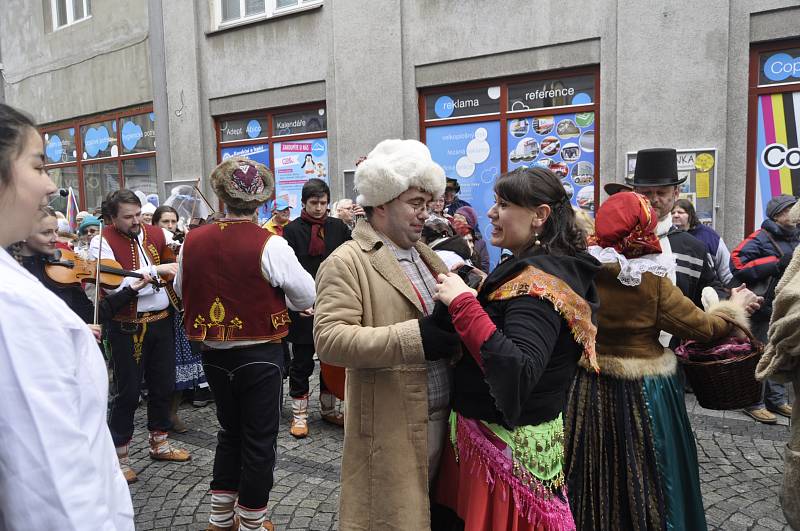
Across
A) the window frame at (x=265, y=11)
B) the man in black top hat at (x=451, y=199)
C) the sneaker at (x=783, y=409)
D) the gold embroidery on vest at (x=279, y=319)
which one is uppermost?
the window frame at (x=265, y=11)

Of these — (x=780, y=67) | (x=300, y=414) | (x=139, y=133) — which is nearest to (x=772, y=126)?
(x=780, y=67)

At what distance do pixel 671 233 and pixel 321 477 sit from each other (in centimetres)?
280

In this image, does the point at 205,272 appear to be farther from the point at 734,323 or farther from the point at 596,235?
the point at 734,323

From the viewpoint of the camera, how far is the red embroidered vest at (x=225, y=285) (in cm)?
333

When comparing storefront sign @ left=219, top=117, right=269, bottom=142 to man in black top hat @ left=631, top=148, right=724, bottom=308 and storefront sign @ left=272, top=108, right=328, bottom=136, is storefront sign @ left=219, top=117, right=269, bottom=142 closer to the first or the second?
storefront sign @ left=272, top=108, right=328, bottom=136

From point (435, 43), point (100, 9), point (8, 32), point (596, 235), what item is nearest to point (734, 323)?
point (596, 235)

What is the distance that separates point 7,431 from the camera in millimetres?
1133

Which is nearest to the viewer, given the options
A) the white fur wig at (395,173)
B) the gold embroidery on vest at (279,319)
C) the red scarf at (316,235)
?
the white fur wig at (395,173)

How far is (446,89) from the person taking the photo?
A: 9.20 m

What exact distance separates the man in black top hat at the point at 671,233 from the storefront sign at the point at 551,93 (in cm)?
441

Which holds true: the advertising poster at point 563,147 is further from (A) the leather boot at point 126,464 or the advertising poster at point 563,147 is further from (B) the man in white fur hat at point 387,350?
(B) the man in white fur hat at point 387,350

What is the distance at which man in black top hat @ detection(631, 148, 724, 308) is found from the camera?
3.52 meters

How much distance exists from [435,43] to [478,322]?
7.89 metres

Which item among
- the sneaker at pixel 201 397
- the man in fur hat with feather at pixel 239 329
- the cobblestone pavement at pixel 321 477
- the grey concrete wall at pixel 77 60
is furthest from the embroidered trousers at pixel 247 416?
the grey concrete wall at pixel 77 60
